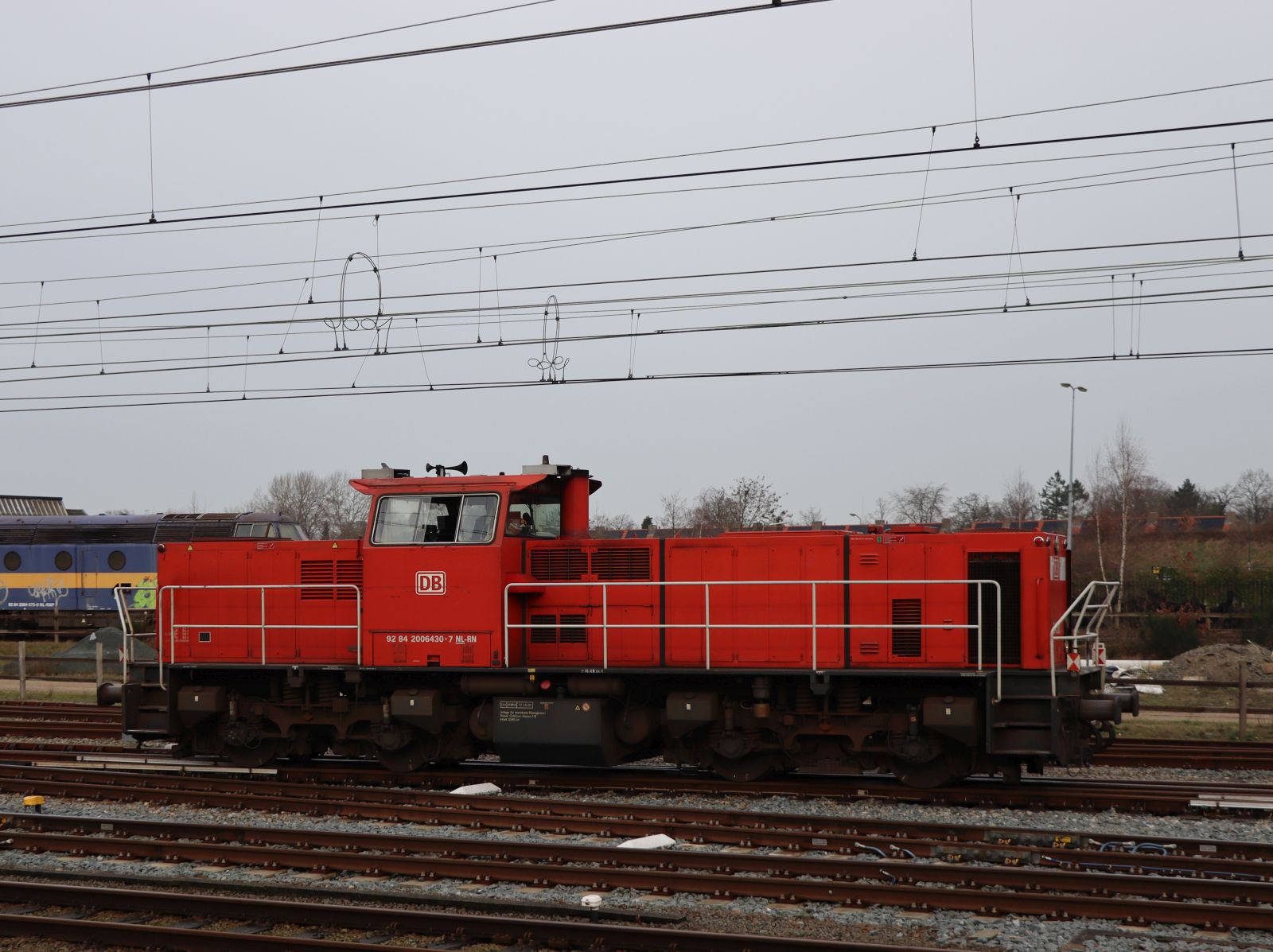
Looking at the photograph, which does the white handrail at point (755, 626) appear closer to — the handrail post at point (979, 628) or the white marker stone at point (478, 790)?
the handrail post at point (979, 628)

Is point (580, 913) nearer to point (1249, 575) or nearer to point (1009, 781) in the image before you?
point (1009, 781)

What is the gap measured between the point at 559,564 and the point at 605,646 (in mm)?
1386

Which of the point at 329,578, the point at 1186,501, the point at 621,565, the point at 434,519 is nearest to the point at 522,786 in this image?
the point at 621,565

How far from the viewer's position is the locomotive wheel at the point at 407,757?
13.7 metres

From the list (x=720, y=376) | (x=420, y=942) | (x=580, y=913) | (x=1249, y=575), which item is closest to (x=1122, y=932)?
(x=580, y=913)

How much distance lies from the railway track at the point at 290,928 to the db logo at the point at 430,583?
5.51 meters

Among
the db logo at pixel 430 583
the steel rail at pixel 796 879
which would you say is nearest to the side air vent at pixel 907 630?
the steel rail at pixel 796 879

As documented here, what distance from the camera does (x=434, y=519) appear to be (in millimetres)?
13477

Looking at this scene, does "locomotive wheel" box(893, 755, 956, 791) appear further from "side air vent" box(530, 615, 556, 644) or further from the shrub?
the shrub

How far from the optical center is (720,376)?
1636 centimetres

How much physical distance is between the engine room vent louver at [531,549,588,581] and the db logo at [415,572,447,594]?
3.48ft

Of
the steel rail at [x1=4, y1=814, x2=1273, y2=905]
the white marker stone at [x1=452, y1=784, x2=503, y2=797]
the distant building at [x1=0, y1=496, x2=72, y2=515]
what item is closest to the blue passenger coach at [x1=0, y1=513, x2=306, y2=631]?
the distant building at [x1=0, y1=496, x2=72, y2=515]

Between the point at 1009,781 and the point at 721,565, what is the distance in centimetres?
388

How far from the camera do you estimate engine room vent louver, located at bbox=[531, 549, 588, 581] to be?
13.6 meters
